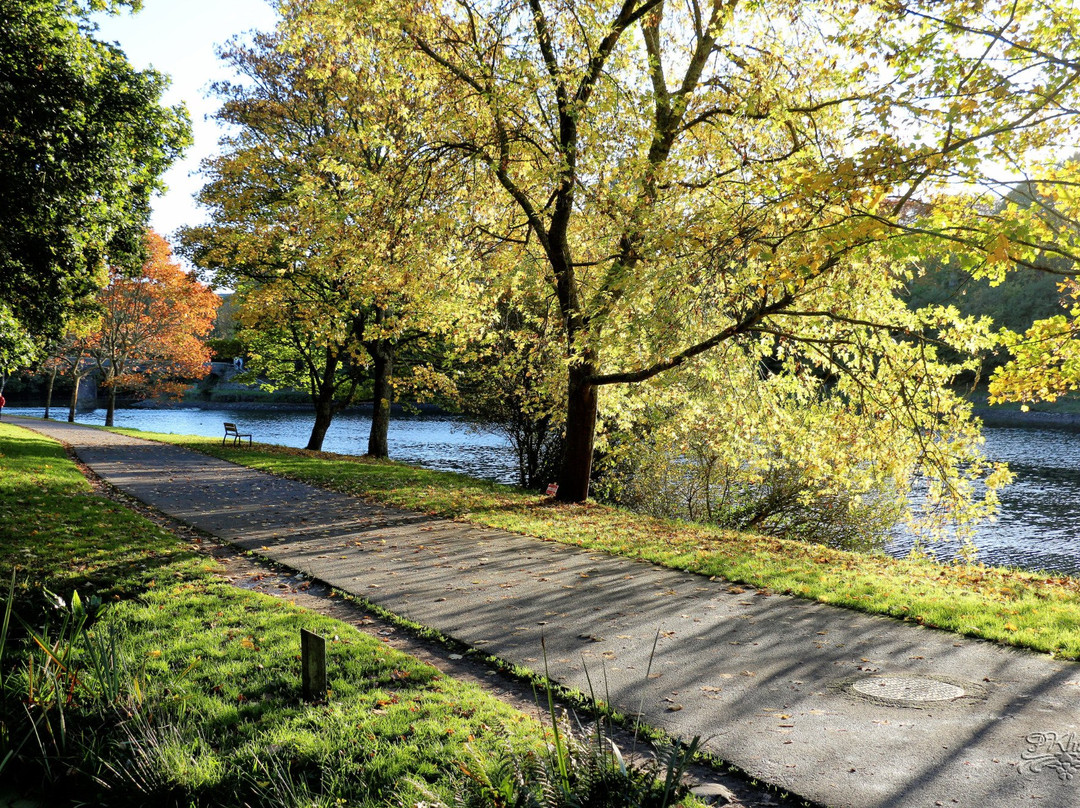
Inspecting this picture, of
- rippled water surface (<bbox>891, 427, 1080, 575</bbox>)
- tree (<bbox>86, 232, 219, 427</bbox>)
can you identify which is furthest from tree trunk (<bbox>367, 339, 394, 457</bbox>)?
rippled water surface (<bbox>891, 427, 1080, 575</bbox>)

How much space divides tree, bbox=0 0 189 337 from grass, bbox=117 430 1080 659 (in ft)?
20.1

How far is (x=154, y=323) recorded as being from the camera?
34.1 meters

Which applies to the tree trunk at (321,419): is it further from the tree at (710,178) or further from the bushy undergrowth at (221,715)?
the bushy undergrowth at (221,715)

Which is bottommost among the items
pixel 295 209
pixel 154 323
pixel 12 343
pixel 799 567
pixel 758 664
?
pixel 758 664

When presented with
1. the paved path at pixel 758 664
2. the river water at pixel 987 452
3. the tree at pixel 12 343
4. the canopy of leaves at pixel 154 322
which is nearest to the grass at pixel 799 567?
the paved path at pixel 758 664

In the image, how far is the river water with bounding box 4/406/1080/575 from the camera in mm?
17875

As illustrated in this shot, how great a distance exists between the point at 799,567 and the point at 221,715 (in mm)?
7133

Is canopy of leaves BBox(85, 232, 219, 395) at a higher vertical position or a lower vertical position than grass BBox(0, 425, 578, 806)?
higher

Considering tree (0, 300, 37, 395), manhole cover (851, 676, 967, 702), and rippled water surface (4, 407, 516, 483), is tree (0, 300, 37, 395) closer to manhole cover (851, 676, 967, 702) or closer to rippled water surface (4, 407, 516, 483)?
rippled water surface (4, 407, 516, 483)

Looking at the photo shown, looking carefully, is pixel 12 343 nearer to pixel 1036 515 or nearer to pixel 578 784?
pixel 578 784

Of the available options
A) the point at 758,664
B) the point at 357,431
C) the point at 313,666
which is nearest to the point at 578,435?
the point at 758,664

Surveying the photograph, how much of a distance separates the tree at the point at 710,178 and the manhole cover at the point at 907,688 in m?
3.57

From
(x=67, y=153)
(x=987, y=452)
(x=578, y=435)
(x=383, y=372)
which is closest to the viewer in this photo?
(x=67, y=153)

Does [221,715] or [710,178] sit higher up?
[710,178]
